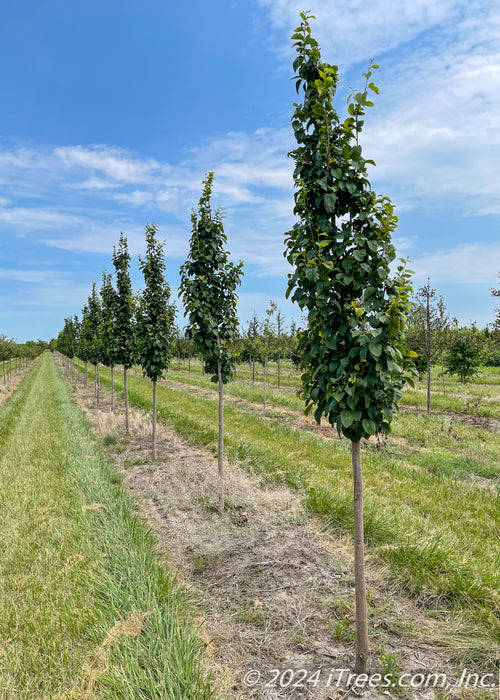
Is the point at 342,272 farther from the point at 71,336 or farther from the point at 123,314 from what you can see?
the point at 71,336

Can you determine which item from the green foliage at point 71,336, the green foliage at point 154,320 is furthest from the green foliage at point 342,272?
the green foliage at point 71,336

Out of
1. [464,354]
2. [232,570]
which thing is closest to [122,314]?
[232,570]

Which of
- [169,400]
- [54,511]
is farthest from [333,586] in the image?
[169,400]

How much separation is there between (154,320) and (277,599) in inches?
320

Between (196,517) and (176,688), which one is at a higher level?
(176,688)

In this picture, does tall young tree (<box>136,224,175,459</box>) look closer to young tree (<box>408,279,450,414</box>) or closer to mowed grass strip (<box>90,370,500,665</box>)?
mowed grass strip (<box>90,370,500,665</box>)

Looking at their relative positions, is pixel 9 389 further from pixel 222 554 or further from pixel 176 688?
pixel 176 688

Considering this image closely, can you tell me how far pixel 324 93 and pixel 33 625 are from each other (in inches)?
231

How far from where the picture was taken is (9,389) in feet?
106

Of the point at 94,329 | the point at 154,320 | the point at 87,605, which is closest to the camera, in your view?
the point at 87,605

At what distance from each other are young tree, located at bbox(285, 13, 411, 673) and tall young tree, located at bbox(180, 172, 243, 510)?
13.3 ft

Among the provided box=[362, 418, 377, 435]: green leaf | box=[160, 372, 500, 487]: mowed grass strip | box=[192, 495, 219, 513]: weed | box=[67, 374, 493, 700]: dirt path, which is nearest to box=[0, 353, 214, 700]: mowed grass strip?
box=[67, 374, 493, 700]: dirt path

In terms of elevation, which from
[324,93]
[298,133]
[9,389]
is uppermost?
[324,93]

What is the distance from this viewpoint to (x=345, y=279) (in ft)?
11.0
